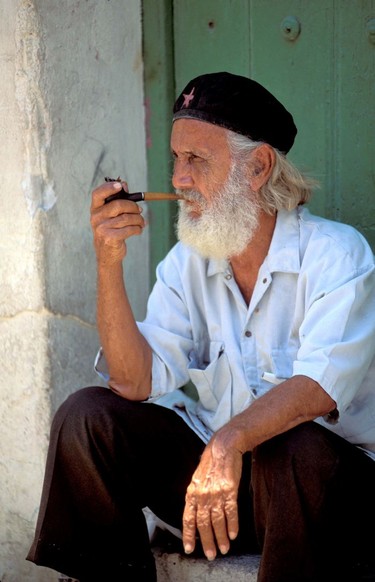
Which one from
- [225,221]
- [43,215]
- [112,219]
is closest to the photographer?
[112,219]

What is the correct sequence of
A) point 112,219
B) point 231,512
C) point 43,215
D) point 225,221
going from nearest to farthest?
1. point 231,512
2. point 112,219
3. point 225,221
4. point 43,215

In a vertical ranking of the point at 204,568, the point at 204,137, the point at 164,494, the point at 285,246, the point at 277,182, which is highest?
the point at 204,137

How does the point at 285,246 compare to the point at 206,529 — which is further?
the point at 285,246

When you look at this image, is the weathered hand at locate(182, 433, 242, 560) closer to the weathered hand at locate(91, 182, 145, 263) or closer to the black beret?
the weathered hand at locate(91, 182, 145, 263)

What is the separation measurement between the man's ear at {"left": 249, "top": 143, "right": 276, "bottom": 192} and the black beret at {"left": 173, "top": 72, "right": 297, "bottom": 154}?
31 mm

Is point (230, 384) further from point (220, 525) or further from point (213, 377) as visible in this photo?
point (220, 525)

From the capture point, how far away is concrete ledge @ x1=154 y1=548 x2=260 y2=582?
11.2 feet

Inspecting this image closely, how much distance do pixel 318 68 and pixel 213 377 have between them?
1.12 metres

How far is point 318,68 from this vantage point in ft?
12.5

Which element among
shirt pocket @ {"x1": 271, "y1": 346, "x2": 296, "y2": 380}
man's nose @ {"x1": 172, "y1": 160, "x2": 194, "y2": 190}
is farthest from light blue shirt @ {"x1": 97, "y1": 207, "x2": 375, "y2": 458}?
man's nose @ {"x1": 172, "y1": 160, "x2": 194, "y2": 190}

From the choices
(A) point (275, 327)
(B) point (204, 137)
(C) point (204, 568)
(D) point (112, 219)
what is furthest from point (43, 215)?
(C) point (204, 568)

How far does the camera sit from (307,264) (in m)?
3.31

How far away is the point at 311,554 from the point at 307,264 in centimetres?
89

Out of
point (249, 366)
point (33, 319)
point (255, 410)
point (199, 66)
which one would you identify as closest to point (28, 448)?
point (33, 319)
